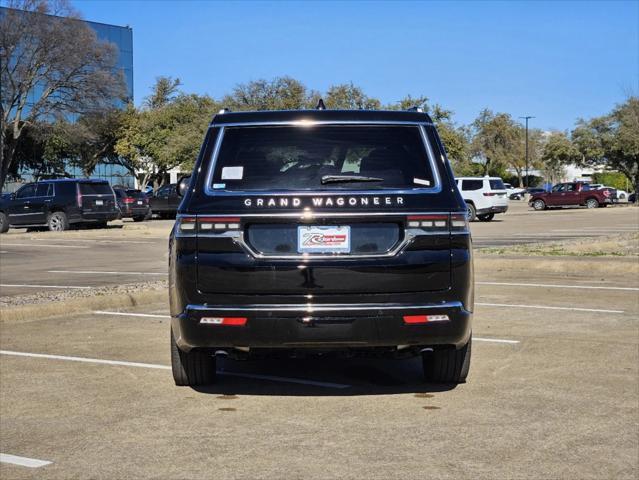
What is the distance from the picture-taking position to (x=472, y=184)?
122 feet

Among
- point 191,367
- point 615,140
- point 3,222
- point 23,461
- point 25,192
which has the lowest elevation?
point 23,461

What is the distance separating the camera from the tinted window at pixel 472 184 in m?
37.0

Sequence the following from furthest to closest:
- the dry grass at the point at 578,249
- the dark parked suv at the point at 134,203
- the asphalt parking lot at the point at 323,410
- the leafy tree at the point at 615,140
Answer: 1. the leafy tree at the point at 615,140
2. the dark parked suv at the point at 134,203
3. the dry grass at the point at 578,249
4. the asphalt parking lot at the point at 323,410

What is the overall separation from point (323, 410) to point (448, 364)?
38.8 inches

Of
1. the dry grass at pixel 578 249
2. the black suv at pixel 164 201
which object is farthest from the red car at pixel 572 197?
the dry grass at pixel 578 249

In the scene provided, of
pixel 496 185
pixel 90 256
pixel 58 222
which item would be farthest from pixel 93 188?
pixel 496 185

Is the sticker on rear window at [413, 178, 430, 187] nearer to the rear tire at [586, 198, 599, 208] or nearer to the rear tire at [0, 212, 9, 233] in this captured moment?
the rear tire at [0, 212, 9, 233]

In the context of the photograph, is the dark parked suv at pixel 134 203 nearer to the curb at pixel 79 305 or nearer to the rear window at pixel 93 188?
the rear window at pixel 93 188

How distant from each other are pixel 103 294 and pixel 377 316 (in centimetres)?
638

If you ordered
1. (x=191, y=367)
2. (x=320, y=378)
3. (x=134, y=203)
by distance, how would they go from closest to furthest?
(x=191, y=367) → (x=320, y=378) → (x=134, y=203)

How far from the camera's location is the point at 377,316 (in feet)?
16.8

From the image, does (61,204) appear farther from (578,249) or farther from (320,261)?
(320,261)

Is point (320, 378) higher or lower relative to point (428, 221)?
lower

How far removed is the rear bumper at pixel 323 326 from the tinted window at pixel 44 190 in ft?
84.5
